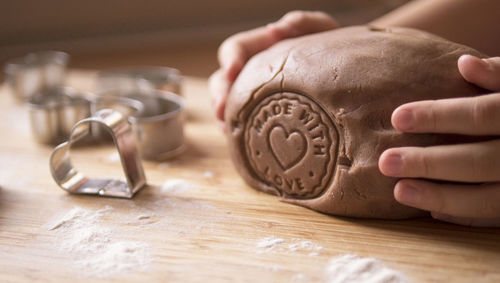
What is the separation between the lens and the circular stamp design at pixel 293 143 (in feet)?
3.02

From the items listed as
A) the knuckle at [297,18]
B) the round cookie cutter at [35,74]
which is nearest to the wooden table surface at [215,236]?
the knuckle at [297,18]

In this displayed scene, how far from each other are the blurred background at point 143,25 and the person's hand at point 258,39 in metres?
1.44

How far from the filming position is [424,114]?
0.82 metres

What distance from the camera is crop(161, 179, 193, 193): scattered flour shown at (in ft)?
3.59

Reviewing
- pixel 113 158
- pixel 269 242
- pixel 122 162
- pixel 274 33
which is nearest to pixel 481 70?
pixel 269 242

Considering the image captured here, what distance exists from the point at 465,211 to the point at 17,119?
1.30 metres

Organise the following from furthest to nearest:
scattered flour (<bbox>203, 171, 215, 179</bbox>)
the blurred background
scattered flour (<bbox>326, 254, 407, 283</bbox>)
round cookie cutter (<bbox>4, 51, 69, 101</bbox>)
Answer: the blurred background → round cookie cutter (<bbox>4, 51, 69, 101</bbox>) → scattered flour (<bbox>203, 171, 215, 179</bbox>) → scattered flour (<bbox>326, 254, 407, 283</bbox>)

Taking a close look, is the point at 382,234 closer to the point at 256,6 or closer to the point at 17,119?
the point at 17,119

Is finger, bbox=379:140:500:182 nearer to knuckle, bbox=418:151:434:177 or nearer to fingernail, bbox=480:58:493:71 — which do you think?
knuckle, bbox=418:151:434:177

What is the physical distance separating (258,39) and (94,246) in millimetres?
676

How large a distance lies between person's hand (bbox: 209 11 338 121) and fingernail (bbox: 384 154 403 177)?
1.65ft

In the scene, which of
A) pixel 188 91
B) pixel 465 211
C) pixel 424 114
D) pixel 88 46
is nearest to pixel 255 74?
pixel 424 114

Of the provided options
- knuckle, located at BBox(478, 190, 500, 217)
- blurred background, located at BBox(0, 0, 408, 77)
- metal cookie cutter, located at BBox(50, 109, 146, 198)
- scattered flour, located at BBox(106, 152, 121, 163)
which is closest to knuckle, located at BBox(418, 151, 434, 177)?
knuckle, located at BBox(478, 190, 500, 217)

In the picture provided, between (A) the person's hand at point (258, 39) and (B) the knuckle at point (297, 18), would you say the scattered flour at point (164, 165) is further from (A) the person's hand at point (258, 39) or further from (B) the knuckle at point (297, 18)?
(B) the knuckle at point (297, 18)
